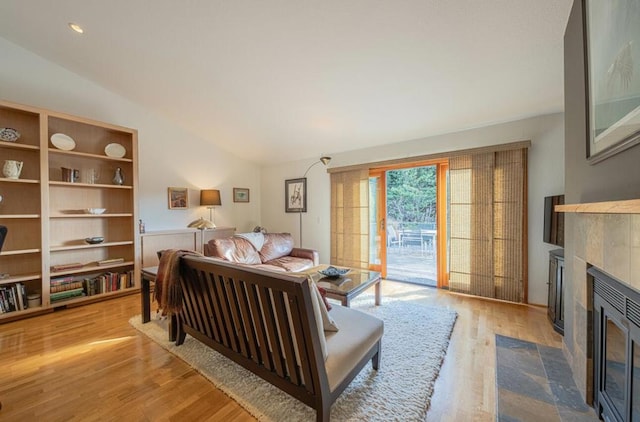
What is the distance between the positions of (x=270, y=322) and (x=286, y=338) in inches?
4.7

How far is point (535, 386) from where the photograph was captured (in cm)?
164

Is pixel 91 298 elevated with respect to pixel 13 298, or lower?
lower

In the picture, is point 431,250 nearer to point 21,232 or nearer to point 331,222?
point 331,222

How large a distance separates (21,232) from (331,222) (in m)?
4.16

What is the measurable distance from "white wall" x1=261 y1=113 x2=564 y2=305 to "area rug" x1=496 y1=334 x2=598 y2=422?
1.30 meters

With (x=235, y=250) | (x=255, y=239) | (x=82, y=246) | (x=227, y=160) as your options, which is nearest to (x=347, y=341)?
(x=235, y=250)

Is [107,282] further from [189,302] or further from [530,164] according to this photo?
[530,164]

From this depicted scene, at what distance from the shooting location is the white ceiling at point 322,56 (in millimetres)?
1885

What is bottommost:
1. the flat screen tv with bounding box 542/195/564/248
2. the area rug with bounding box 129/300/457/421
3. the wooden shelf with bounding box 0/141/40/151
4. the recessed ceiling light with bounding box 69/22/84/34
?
the area rug with bounding box 129/300/457/421

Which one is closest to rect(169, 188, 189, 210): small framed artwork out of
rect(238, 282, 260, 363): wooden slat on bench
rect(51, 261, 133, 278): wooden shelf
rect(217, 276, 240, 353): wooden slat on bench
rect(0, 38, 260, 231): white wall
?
rect(0, 38, 260, 231): white wall

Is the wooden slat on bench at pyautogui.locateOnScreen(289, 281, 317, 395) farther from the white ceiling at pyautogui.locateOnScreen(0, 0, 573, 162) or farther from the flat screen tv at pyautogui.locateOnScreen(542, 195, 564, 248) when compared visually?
the flat screen tv at pyautogui.locateOnScreen(542, 195, 564, 248)

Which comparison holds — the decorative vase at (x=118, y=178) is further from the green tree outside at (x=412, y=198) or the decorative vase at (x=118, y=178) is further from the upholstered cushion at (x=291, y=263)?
the green tree outside at (x=412, y=198)

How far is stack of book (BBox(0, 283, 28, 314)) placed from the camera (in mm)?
2635

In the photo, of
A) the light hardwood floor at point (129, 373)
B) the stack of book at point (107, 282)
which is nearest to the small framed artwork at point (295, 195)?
the stack of book at point (107, 282)
